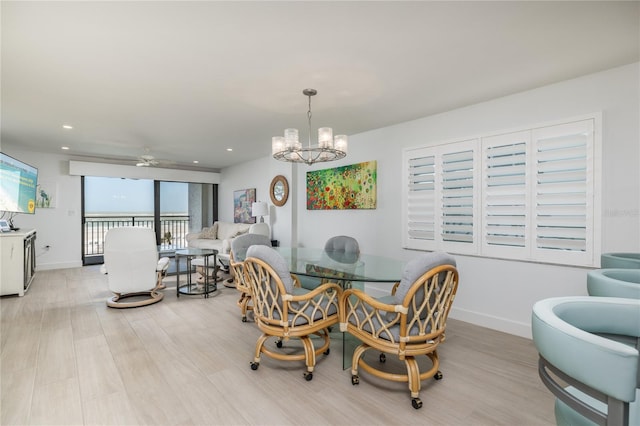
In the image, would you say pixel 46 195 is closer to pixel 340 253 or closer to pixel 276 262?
pixel 340 253

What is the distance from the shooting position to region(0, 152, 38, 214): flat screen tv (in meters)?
4.24

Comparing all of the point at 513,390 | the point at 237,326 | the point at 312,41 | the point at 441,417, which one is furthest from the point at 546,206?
the point at 237,326

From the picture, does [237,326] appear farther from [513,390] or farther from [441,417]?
[513,390]

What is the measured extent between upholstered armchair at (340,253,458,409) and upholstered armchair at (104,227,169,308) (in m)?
3.12

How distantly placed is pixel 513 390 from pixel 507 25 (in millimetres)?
2422

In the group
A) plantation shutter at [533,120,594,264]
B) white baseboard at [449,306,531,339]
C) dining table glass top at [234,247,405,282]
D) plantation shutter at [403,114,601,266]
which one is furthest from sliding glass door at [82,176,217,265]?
plantation shutter at [533,120,594,264]

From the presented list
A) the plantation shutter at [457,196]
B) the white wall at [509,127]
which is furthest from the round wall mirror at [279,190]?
the plantation shutter at [457,196]

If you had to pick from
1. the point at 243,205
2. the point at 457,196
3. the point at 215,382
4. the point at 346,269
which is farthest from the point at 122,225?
the point at 457,196

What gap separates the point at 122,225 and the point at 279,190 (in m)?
4.57

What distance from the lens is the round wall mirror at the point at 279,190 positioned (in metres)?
5.96

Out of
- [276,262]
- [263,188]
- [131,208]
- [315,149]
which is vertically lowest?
[276,262]

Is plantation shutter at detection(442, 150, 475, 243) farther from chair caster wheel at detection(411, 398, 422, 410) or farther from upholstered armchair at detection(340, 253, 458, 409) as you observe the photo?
chair caster wheel at detection(411, 398, 422, 410)

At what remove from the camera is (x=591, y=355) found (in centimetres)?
69

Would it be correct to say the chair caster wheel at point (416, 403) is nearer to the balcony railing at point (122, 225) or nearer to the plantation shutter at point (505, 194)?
the plantation shutter at point (505, 194)
